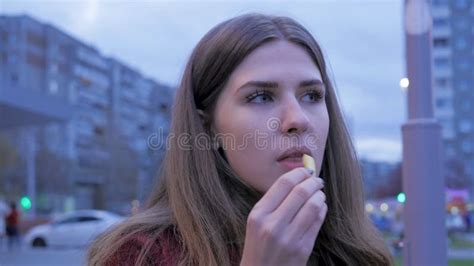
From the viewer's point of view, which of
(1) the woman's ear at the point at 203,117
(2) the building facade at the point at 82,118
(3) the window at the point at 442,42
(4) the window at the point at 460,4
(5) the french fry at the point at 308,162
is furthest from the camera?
(3) the window at the point at 442,42

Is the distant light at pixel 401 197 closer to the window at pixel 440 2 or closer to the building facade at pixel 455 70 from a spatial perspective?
the building facade at pixel 455 70

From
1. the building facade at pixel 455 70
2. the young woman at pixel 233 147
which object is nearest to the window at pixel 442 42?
the building facade at pixel 455 70

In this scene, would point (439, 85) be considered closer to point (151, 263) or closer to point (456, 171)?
point (456, 171)

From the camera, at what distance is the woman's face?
1.43 meters

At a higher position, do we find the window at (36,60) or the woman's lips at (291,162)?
the window at (36,60)

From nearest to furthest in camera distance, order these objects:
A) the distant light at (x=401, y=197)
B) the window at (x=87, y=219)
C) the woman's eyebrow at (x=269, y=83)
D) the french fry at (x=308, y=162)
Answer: the french fry at (x=308, y=162) → the woman's eyebrow at (x=269, y=83) → the distant light at (x=401, y=197) → the window at (x=87, y=219)

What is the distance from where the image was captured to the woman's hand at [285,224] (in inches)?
45.9

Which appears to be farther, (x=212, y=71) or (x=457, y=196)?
(x=457, y=196)

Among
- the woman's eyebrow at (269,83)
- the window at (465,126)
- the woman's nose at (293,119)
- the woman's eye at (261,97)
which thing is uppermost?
the window at (465,126)

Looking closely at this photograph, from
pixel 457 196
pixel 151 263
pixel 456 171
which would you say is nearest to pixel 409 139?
pixel 151 263

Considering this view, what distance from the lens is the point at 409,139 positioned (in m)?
3.01

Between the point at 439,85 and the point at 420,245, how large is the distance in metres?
71.6

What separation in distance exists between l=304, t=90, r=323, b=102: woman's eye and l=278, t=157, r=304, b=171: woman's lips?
0.19m

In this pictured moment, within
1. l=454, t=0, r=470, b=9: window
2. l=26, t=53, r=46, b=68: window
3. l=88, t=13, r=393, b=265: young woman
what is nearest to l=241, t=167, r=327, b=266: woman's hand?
l=88, t=13, r=393, b=265: young woman
